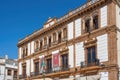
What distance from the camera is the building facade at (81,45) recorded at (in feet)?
93.6

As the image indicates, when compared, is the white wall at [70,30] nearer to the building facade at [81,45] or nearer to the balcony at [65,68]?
the building facade at [81,45]

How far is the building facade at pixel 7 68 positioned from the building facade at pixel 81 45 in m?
14.6

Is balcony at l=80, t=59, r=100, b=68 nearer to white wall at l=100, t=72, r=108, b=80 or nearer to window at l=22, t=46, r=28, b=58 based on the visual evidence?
white wall at l=100, t=72, r=108, b=80

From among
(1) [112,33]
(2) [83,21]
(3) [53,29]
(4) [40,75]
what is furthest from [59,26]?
(1) [112,33]

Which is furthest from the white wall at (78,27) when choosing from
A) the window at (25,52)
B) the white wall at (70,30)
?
the window at (25,52)

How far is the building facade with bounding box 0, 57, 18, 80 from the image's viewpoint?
56.0 metres

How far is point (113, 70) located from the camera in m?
27.5

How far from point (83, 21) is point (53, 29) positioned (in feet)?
22.1

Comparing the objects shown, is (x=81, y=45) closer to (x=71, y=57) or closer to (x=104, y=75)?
(x=71, y=57)

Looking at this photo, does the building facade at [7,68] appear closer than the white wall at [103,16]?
No

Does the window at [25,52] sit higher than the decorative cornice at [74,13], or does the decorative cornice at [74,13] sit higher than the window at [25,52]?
the decorative cornice at [74,13]

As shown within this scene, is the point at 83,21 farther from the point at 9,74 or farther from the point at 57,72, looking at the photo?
the point at 9,74

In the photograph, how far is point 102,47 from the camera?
29219 mm

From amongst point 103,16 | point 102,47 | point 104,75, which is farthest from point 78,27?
point 104,75
